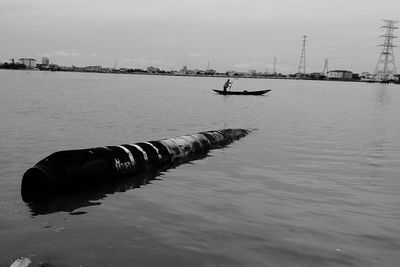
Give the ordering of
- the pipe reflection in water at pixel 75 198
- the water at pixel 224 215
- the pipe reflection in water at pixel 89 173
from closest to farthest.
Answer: the water at pixel 224 215, the pipe reflection in water at pixel 75 198, the pipe reflection in water at pixel 89 173

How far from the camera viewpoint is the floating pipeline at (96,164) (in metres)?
8.79

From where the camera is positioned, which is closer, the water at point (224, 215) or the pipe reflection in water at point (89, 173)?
the water at point (224, 215)

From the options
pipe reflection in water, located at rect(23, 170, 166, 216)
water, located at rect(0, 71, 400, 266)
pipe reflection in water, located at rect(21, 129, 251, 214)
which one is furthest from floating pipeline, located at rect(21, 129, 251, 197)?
water, located at rect(0, 71, 400, 266)

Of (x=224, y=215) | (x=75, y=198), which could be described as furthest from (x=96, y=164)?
(x=224, y=215)

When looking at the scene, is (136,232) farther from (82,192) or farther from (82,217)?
(82,192)

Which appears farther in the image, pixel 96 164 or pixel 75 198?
pixel 96 164

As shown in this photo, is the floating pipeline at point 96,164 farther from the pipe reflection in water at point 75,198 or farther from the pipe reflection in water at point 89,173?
the pipe reflection in water at point 75,198

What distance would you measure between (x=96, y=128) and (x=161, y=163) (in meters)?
11.0

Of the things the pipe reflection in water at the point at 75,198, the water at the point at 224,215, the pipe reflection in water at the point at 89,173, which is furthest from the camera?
the pipe reflection in water at the point at 89,173

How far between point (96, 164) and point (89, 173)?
286 millimetres

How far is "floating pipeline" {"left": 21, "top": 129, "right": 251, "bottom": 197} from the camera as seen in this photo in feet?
28.8

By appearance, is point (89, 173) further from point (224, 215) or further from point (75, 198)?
point (224, 215)

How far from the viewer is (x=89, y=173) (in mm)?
9492

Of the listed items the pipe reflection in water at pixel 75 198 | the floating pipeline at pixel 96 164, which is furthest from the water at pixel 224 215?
the floating pipeline at pixel 96 164
